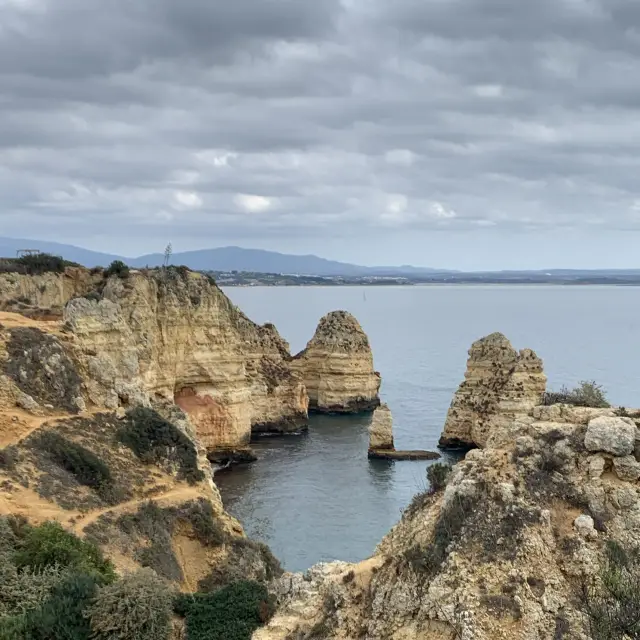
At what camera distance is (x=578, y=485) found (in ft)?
37.9

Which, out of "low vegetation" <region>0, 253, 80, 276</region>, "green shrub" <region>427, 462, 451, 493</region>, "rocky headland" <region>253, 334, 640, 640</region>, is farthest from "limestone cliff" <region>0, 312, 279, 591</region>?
"low vegetation" <region>0, 253, 80, 276</region>

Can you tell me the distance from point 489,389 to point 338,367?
21.3 meters

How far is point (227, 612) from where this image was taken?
15.6 m

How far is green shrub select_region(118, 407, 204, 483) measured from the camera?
86.6 ft

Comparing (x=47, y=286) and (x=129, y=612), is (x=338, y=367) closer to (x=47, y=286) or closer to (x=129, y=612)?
(x=47, y=286)

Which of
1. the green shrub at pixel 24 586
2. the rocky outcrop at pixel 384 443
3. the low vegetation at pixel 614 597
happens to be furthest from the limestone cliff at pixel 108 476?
the rocky outcrop at pixel 384 443

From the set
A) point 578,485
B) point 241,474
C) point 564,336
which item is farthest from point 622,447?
point 564,336

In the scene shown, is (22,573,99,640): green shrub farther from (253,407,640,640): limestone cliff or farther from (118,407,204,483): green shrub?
(118,407,204,483): green shrub

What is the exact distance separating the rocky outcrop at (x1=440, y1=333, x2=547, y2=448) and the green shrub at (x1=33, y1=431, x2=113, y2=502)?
1089 inches

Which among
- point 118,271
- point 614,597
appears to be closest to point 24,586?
point 614,597

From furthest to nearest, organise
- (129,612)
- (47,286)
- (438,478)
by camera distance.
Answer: (47,286), (129,612), (438,478)

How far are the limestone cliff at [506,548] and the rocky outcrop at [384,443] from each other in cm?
3651

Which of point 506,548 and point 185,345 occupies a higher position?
point 506,548

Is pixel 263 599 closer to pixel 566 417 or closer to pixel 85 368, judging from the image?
pixel 566 417
